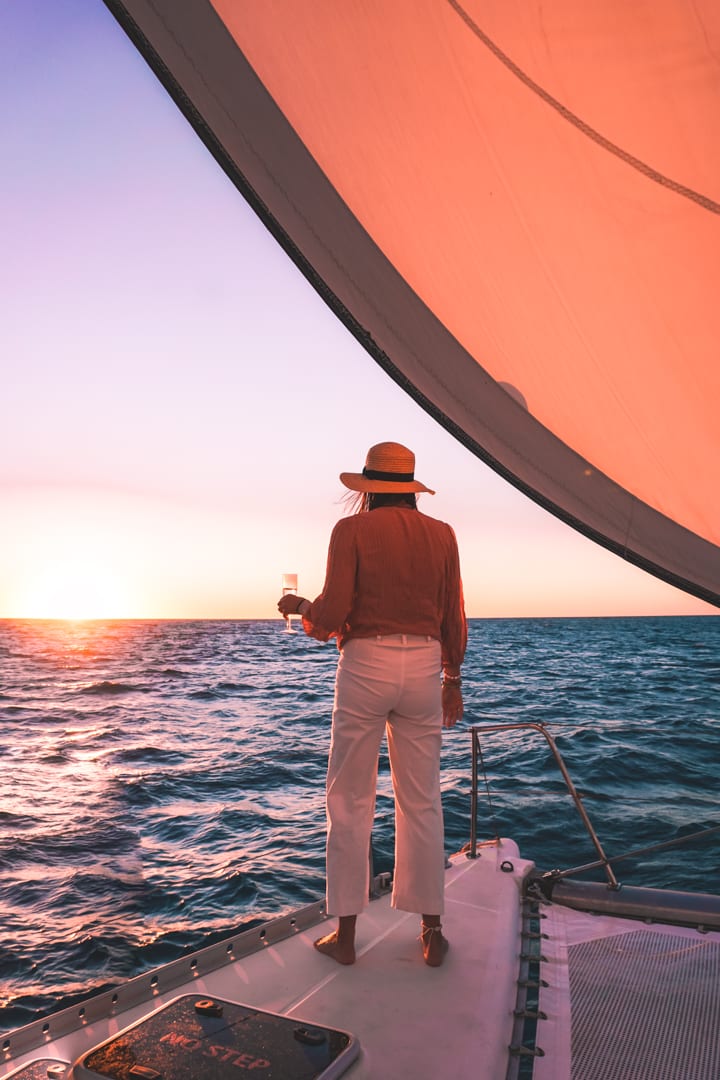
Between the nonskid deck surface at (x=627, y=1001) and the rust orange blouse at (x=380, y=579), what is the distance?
113 cm

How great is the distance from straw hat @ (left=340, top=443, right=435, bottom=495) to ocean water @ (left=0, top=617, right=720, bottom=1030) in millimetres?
1469

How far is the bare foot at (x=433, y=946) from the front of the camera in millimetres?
2385

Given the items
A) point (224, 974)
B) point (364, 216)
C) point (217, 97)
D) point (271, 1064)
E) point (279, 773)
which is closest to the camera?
point (217, 97)

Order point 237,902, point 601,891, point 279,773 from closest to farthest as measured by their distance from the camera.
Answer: point 601,891 < point 237,902 < point 279,773

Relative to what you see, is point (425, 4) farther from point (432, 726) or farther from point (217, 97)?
point (432, 726)

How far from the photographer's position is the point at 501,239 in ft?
4.40

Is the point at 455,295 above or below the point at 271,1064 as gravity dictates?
above

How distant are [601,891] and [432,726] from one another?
115cm

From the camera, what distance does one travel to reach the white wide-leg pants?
2.38 meters

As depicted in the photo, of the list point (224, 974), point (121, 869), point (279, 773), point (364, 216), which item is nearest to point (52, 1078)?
A: point (224, 974)

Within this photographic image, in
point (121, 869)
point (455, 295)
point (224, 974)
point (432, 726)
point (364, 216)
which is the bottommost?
point (121, 869)

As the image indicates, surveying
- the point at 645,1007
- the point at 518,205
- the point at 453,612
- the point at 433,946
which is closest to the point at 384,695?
the point at 453,612

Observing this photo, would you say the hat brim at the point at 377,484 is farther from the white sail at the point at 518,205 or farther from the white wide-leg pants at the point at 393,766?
the white sail at the point at 518,205

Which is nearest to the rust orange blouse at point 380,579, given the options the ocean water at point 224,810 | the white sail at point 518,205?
the white sail at point 518,205
